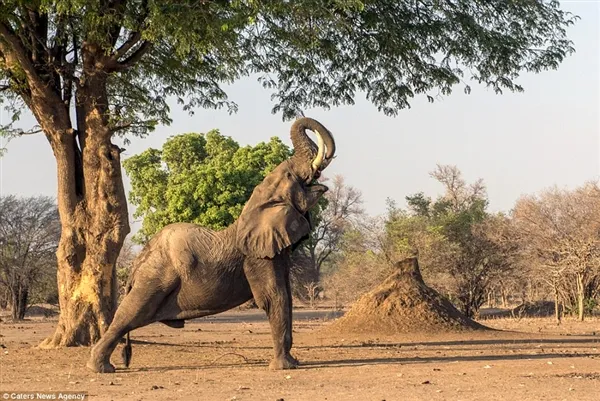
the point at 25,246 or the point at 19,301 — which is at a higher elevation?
the point at 25,246

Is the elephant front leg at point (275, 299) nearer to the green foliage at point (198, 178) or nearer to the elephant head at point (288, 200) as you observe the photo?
the elephant head at point (288, 200)

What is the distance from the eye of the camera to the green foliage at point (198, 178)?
42188 mm

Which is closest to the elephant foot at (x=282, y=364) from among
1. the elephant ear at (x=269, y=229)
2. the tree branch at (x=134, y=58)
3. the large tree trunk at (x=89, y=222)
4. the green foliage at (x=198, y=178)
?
the elephant ear at (x=269, y=229)

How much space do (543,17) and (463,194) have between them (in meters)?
36.9

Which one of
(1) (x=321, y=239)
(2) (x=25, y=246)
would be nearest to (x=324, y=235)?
(1) (x=321, y=239)

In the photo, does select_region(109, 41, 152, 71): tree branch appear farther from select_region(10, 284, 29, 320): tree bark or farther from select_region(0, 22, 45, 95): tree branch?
select_region(10, 284, 29, 320): tree bark

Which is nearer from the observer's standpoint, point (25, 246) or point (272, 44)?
point (272, 44)

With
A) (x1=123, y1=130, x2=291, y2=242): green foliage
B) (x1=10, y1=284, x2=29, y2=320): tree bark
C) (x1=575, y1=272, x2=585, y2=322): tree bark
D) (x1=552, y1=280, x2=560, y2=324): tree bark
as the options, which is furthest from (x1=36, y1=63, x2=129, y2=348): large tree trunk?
(x1=123, y1=130, x2=291, y2=242): green foliage

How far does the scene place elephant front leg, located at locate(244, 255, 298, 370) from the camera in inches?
481

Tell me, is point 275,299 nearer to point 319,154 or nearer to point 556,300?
point 319,154

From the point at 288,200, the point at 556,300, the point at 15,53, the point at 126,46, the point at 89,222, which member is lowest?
the point at 556,300

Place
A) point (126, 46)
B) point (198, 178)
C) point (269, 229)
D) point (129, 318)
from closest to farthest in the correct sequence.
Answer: point (269, 229)
point (129, 318)
point (126, 46)
point (198, 178)

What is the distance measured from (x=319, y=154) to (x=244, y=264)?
177 cm

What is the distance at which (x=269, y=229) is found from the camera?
12133mm
